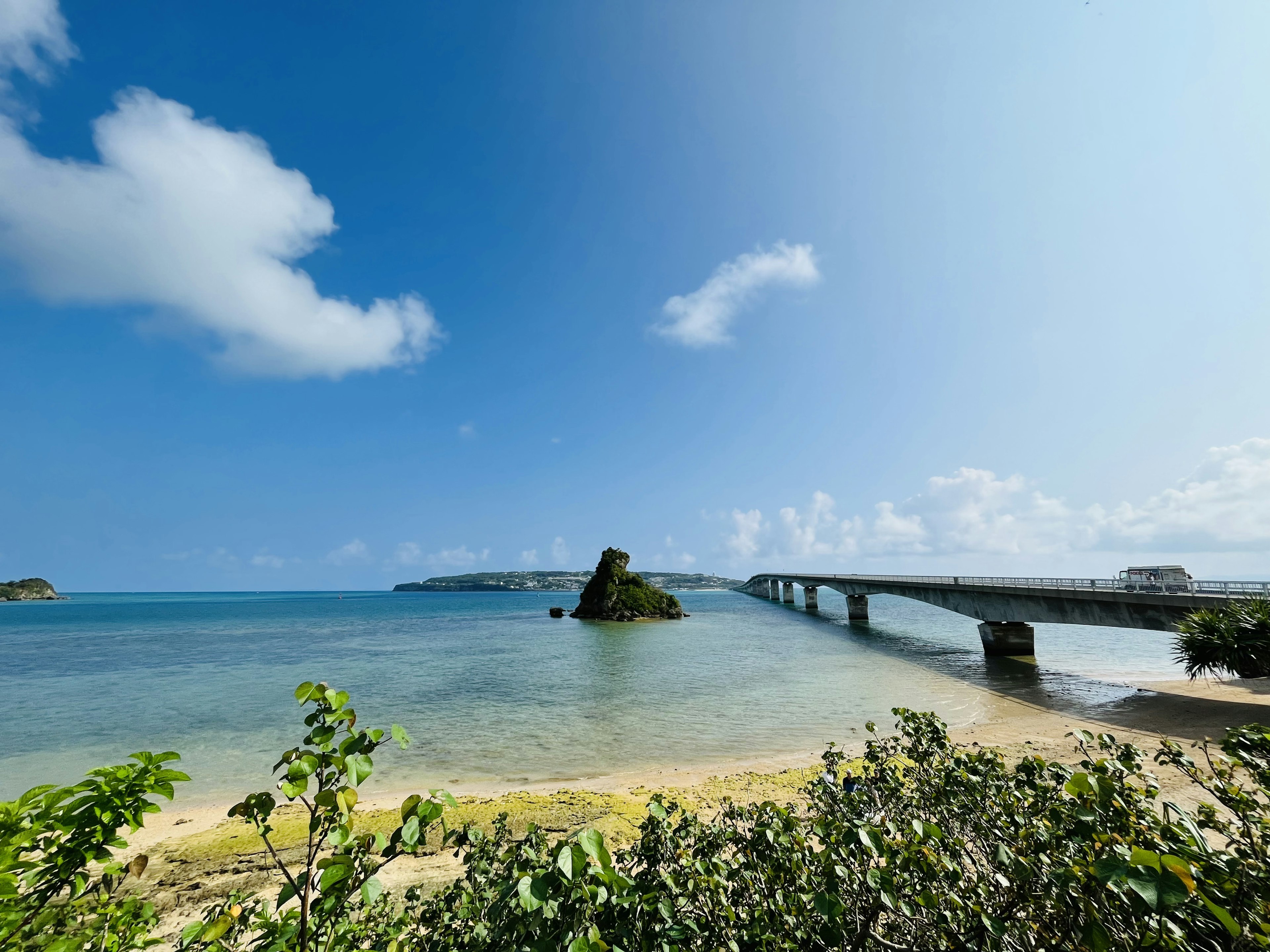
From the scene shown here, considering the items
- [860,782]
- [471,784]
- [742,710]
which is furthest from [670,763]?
[860,782]

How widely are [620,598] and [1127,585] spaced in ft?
196

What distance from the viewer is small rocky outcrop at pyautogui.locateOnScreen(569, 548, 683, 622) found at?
7638 centimetres

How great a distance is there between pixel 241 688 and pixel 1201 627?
4324 cm

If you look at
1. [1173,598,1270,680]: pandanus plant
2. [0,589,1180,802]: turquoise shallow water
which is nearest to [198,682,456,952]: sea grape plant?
[0,589,1180,802]: turquoise shallow water

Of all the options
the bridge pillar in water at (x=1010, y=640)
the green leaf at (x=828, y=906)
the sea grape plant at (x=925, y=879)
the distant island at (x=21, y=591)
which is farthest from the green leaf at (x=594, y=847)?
the distant island at (x=21, y=591)

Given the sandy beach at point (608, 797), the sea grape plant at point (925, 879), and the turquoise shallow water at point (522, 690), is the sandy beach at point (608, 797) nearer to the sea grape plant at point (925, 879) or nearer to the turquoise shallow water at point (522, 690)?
the turquoise shallow water at point (522, 690)

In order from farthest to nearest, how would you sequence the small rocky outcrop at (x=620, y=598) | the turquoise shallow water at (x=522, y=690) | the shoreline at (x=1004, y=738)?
the small rocky outcrop at (x=620, y=598) < the turquoise shallow water at (x=522, y=690) < the shoreline at (x=1004, y=738)

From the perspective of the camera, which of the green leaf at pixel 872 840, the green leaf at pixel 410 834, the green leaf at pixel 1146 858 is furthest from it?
the green leaf at pixel 872 840

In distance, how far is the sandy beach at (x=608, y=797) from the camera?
28.1 ft

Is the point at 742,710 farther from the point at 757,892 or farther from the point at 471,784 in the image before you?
the point at 757,892

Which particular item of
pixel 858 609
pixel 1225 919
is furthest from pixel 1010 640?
pixel 1225 919

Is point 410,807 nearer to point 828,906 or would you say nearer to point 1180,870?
point 828,906

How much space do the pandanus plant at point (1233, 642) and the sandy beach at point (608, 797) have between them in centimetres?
107

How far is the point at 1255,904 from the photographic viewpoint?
7.54ft
